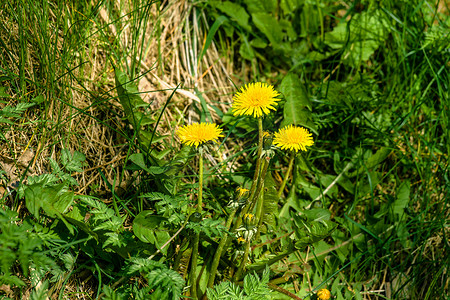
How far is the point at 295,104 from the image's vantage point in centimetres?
231

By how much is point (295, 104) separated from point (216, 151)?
0.53 metres

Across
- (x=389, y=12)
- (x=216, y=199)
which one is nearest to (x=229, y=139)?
(x=216, y=199)

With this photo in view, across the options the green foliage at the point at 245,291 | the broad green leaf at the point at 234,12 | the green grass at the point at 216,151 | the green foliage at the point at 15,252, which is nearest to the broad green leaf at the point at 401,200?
the green grass at the point at 216,151

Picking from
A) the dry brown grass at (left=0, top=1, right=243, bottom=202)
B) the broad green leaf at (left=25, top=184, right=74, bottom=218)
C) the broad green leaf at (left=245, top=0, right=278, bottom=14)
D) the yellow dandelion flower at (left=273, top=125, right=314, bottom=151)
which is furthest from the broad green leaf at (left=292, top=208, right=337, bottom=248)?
the broad green leaf at (left=245, top=0, right=278, bottom=14)

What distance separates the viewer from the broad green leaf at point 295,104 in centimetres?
226

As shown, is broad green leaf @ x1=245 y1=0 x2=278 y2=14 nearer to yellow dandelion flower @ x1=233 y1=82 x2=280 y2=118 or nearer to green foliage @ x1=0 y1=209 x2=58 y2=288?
yellow dandelion flower @ x1=233 y1=82 x2=280 y2=118

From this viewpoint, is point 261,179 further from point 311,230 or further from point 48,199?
point 48,199

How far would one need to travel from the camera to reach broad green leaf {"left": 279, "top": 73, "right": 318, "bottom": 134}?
2.26 meters

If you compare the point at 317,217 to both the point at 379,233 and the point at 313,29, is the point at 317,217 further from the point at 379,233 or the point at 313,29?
the point at 313,29

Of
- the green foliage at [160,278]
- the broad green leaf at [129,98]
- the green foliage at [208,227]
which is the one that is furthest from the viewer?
the broad green leaf at [129,98]

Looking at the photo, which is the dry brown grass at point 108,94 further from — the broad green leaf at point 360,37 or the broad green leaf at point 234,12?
the broad green leaf at point 360,37

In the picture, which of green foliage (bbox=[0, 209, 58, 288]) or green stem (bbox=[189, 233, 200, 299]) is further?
green stem (bbox=[189, 233, 200, 299])

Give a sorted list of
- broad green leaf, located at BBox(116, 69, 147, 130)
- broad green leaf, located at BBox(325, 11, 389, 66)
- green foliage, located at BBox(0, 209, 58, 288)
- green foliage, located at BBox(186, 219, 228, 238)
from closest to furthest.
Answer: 1. green foliage, located at BBox(0, 209, 58, 288)
2. green foliage, located at BBox(186, 219, 228, 238)
3. broad green leaf, located at BBox(116, 69, 147, 130)
4. broad green leaf, located at BBox(325, 11, 389, 66)

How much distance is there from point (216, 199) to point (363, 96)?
123 cm
